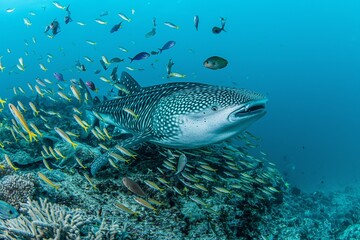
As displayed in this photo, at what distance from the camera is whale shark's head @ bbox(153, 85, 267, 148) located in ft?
13.9

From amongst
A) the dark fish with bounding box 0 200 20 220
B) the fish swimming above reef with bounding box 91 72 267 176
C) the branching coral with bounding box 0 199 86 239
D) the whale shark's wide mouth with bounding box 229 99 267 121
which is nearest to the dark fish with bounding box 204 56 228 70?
the fish swimming above reef with bounding box 91 72 267 176

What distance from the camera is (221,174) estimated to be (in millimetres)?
6371

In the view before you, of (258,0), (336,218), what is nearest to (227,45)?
(258,0)

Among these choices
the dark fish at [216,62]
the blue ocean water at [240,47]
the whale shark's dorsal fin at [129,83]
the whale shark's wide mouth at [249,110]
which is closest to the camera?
the whale shark's wide mouth at [249,110]

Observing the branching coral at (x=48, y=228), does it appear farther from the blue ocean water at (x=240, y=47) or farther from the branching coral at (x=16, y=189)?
the blue ocean water at (x=240, y=47)

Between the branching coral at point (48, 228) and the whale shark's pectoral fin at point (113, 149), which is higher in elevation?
the whale shark's pectoral fin at point (113, 149)

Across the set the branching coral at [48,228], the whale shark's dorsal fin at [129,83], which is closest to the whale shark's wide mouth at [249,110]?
the branching coral at [48,228]

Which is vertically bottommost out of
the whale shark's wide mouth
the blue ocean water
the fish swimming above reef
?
the fish swimming above reef

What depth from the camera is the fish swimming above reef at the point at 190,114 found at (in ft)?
14.0

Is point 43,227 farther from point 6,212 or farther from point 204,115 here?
point 204,115

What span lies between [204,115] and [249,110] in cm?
70

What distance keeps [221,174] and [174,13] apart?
7112 inches

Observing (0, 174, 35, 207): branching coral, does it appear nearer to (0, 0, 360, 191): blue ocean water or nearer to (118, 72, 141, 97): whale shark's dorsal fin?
(118, 72, 141, 97): whale shark's dorsal fin

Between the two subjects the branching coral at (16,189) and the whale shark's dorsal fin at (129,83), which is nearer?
the branching coral at (16,189)
